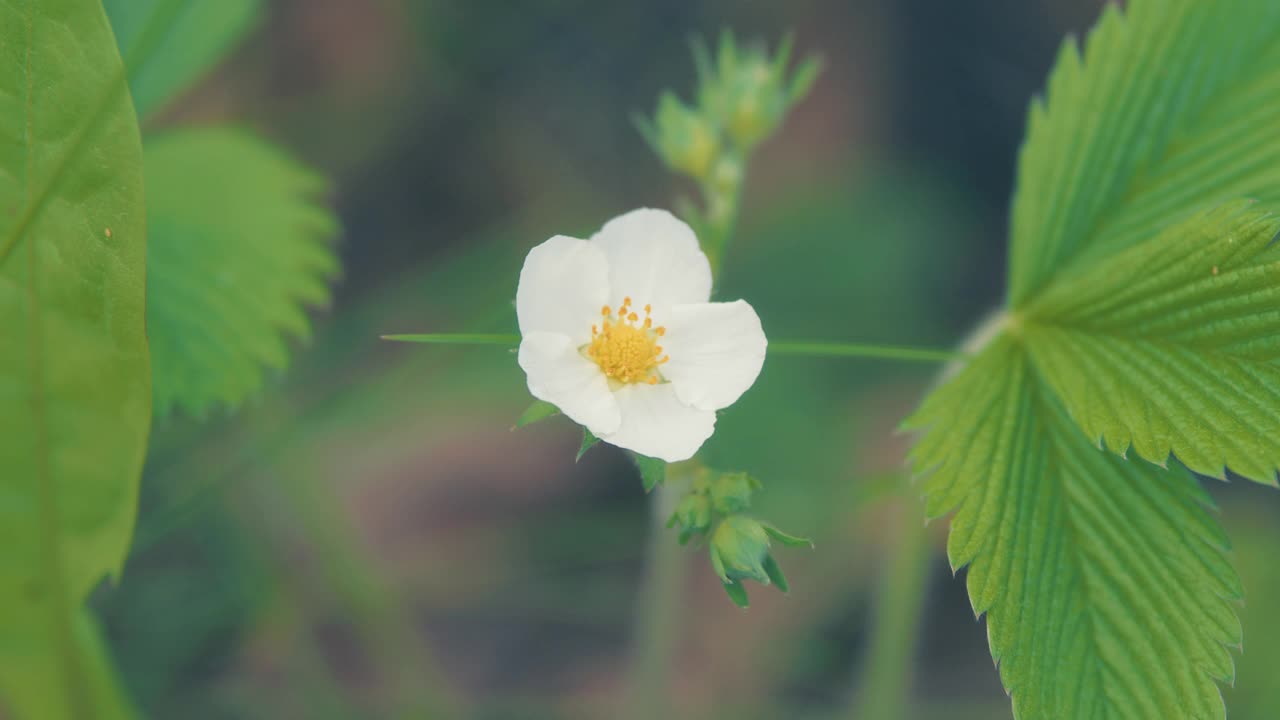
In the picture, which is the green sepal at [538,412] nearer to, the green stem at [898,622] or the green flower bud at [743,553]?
the green flower bud at [743,553]

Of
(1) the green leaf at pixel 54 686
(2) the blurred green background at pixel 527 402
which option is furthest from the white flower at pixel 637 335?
(2) the blurred green background at pixel 527 402

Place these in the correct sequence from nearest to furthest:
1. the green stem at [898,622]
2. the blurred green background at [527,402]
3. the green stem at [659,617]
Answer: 1. the green stem at [659,617]
2. the green stem at [898,622]
3. the blurred green background at [527,402]

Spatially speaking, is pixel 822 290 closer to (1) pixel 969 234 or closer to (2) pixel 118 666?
(1) pixel 969 234

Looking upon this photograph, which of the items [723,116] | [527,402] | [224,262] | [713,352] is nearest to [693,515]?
[713,352]

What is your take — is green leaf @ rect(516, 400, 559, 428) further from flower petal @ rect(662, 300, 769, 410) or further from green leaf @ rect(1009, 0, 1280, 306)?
green leaf @ rect(1009, 0, 1280, 306)

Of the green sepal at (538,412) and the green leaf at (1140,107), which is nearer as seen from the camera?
the green sepal at (538,412)

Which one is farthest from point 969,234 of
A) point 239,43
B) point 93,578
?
point 93,578

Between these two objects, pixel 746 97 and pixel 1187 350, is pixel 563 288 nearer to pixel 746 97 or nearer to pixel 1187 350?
pixel 746 97
